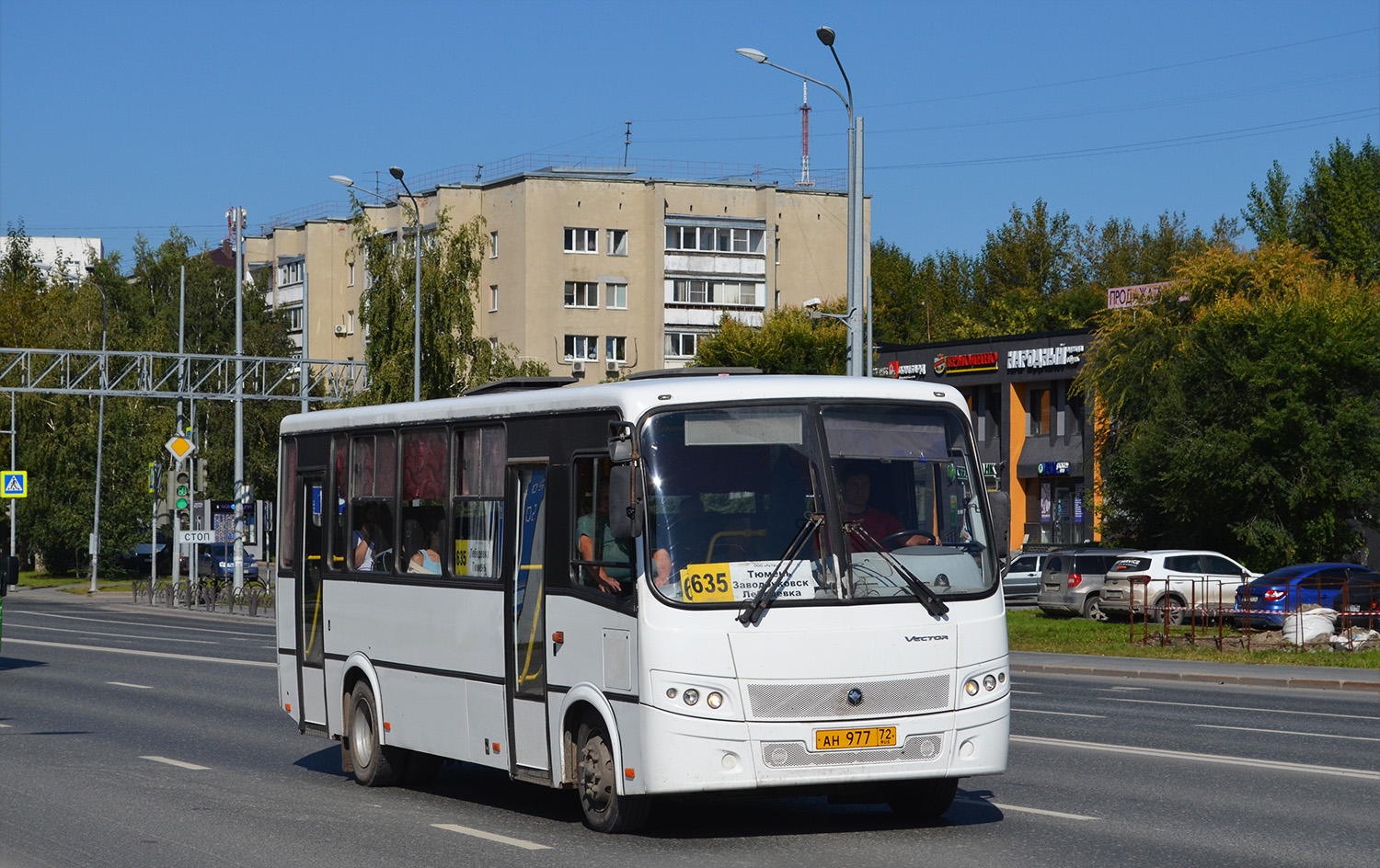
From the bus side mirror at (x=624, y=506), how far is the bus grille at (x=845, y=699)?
1060mm

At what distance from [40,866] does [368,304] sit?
39.3 metres

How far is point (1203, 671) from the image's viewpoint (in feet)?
85.2

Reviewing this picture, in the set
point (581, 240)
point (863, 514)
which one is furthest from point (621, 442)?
point (581, 240)

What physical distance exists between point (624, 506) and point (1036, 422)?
56518mm

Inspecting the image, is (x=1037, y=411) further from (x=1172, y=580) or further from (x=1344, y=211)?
(x=1172, y=580)

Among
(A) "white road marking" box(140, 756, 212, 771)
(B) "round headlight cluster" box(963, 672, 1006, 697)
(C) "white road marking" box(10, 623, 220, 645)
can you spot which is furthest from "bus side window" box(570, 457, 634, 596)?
(C) "white road marking" box(10, 623, 220, 645)

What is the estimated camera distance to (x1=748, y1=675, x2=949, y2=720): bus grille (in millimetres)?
9625

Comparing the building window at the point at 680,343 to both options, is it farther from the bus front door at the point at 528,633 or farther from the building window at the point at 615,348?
the bus front door at the point at 528,633

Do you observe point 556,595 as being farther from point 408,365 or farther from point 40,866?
point 408,365

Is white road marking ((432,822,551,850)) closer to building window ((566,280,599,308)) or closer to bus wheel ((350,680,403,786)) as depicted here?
bus wheel ((350,680,403,786))

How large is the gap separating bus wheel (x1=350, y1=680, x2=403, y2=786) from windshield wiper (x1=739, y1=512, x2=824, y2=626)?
4.07 meters

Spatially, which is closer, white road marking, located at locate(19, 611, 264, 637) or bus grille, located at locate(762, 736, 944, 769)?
bus grille, located at locate(762, 736, 944, 769)

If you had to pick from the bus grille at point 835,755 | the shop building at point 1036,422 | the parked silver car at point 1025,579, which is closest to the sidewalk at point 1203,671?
the bus grille at point 835,755

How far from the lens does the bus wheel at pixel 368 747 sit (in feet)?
42.2
